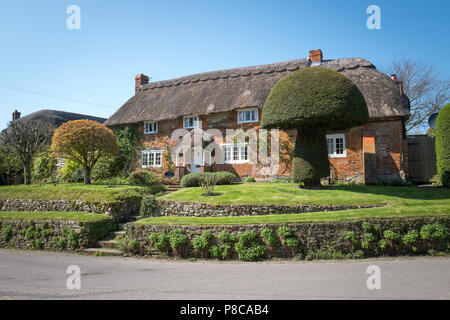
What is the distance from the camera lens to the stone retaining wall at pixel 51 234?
37.8 ft

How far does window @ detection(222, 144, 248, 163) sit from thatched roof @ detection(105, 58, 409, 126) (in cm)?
261

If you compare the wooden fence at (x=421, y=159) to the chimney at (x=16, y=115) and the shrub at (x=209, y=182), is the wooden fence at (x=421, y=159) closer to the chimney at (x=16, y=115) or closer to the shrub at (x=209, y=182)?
the shrub at (x=209, y=182)

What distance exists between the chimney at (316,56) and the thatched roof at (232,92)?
22.2 inches

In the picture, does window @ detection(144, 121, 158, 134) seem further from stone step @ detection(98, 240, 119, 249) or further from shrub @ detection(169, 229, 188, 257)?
shrub @ detection(169, 229, 188, 257)

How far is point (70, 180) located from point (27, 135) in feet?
12.9

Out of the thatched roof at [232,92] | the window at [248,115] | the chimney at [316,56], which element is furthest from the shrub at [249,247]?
the chimney at [316,56]

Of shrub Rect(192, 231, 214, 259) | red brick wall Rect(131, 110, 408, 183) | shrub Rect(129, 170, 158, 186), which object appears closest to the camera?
shrub Rect(192, 231, 214, 259)

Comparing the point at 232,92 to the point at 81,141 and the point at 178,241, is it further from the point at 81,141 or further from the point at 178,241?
the point at 178,241

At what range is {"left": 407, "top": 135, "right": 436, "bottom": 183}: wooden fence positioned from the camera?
60.1 ft

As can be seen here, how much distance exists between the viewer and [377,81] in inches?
753

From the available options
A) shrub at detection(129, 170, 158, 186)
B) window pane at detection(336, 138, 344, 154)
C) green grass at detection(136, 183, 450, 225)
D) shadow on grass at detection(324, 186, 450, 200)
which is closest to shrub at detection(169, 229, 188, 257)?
green grass at detection(136, 183, 450, 225)
